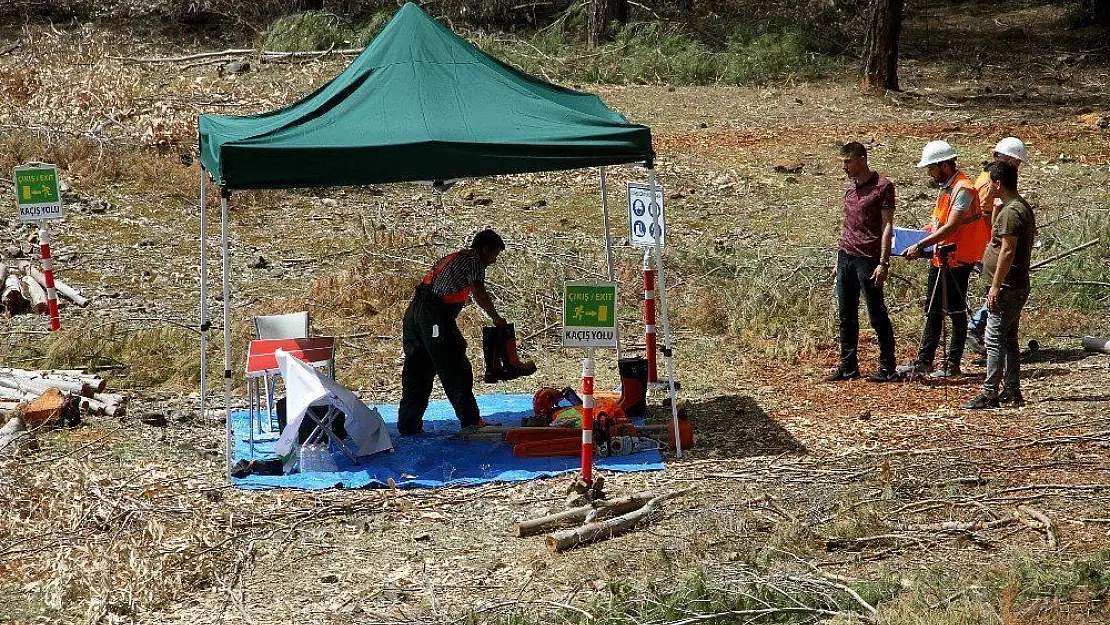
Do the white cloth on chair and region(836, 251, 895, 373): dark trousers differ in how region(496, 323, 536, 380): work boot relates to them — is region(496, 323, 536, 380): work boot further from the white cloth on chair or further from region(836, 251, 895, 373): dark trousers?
region(836, 251, 895, 373): dark trousers

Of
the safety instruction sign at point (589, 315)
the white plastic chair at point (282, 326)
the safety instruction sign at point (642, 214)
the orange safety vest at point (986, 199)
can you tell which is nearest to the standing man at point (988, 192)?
the orange safety vest at point (986, 199)

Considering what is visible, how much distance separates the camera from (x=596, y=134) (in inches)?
328

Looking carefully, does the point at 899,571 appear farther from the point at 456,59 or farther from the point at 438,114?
the point at 456,59

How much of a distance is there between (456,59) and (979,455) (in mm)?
4015

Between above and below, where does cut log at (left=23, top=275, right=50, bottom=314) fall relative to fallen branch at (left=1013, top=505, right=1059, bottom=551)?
above

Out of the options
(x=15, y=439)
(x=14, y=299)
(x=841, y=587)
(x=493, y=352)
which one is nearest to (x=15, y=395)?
(x=15, y=439)

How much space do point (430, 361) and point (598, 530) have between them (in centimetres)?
228

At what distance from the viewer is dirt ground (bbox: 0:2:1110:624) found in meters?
6.54

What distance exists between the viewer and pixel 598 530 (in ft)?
23.0

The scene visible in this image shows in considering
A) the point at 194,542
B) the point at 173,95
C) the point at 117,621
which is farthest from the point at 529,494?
the point at 173,95

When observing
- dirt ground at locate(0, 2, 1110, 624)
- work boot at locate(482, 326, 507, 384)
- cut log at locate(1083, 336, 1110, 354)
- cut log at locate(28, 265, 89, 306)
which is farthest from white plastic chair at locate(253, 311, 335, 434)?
cut log at locate(1083, 336, 1110, 354)

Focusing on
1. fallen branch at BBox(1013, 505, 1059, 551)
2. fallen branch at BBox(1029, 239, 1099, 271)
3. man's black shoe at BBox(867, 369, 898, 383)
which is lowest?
fallen branch at BBox(1013, 505, 1059, 551)

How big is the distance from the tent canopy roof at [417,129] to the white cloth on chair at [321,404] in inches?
44.9

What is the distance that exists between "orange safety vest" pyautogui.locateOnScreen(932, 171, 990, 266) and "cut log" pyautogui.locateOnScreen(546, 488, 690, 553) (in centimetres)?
344
